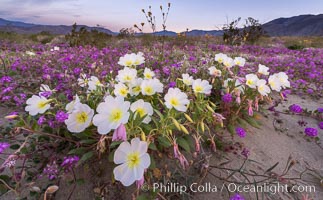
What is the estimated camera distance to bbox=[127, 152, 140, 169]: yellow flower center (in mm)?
1163

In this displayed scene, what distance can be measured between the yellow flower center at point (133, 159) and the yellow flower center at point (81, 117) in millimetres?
364

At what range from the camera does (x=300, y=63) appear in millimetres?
6414

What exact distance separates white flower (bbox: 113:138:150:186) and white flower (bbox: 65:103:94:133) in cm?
29

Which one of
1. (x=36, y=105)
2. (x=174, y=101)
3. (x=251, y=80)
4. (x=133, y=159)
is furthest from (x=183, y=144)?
(x=36, y=105)

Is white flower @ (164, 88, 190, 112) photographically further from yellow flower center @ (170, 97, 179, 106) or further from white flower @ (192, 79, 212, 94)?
white flower @ (192, 79, 212, 94)

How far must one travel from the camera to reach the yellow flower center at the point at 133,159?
1.16m

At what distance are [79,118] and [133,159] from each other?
0.43 m

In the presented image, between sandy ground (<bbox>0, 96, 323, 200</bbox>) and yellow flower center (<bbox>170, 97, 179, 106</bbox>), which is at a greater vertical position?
yellow flower center (<bbox>170, 97, 179, 106</bbox>)

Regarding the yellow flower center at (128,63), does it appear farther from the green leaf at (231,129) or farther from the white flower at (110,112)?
the green leaf at (231,129)

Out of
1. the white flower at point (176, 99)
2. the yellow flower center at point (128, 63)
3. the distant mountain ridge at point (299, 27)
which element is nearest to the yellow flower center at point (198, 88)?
the white flower at point (176, 99)

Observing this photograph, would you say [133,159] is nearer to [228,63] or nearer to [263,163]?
[263,163]

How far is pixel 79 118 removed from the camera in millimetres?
1327

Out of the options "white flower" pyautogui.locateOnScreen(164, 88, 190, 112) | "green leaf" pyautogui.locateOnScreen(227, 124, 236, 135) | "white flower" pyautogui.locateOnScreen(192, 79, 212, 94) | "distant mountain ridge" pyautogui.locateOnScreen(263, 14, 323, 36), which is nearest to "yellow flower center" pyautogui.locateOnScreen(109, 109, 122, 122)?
"white flower" pyautogui.locateOnScreen(164, 88, 190, 112)

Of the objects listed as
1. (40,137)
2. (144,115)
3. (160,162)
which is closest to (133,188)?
(160,162)
